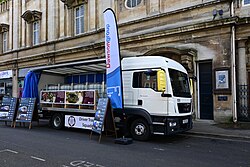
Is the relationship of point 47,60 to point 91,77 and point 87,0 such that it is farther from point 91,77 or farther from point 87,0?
point 91,77

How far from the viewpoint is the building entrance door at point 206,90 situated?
1418 centimetres

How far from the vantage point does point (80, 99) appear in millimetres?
11062

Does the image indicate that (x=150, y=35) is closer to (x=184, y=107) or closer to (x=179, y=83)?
(x=179, y=83)

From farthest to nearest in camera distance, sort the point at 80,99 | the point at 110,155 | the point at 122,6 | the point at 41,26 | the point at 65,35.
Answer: the point at 41,26 → the point at 65,35 → the point at 122,6 → the point at 80,99 → the point at 110,155

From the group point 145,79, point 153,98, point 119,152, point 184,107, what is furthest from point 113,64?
point 119,152

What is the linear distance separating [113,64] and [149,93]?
168 cm

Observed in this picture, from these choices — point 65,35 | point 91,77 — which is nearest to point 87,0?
point 65,35

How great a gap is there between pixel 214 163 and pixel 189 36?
Result: 9384mm

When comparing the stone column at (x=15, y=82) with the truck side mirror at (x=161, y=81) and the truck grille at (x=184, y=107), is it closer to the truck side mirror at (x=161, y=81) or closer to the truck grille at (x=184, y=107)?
A: the truck grille at (x=184, y=107)

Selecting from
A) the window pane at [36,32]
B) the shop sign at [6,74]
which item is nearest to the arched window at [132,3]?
the window pane at [36,32]

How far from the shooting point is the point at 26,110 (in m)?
12.8

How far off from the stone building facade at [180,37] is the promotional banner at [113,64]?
18.9ft

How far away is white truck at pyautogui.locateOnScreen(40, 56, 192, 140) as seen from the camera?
894 cm

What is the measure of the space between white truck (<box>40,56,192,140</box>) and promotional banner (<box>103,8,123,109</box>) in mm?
678
